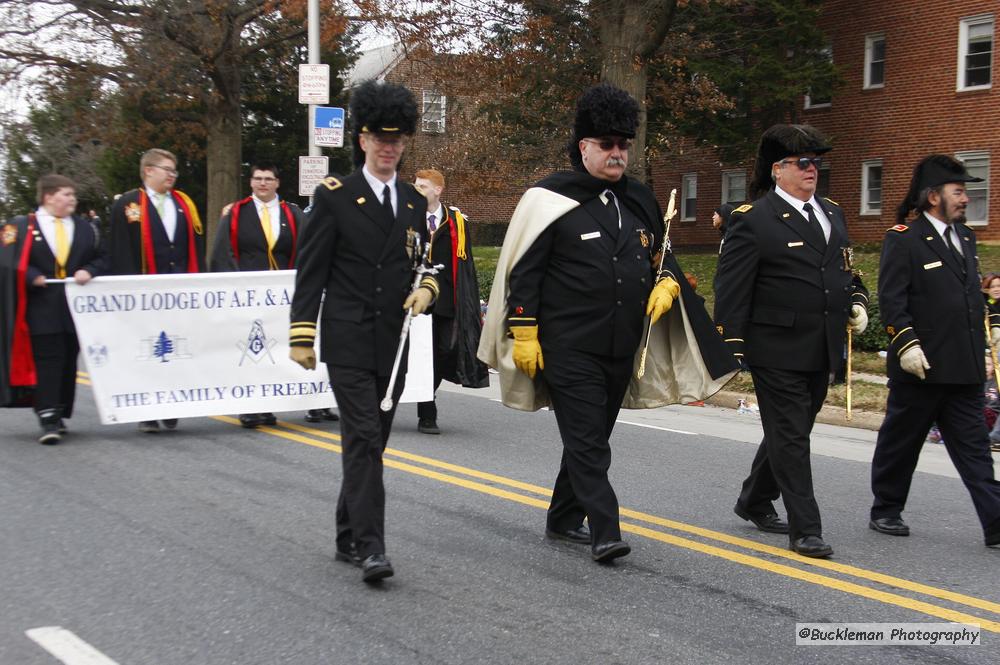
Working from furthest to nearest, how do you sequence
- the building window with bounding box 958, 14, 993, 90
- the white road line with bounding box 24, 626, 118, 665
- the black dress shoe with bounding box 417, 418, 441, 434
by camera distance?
the building window with bounding box 958, 14, 993, 90 < the black dress shoe with bounding box 417, 418, 441, 434 < the white road line with bounding box 24, 626, 118, 665

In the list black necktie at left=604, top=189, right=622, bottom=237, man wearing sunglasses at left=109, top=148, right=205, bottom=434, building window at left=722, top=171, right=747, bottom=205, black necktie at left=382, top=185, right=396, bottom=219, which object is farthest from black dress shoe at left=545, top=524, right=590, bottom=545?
building window at left=722, top=171, right=747, bottom=205

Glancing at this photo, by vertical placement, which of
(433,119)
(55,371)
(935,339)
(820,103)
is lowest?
(55,371)

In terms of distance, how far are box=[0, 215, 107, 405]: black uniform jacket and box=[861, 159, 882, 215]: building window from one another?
2554 centimetres

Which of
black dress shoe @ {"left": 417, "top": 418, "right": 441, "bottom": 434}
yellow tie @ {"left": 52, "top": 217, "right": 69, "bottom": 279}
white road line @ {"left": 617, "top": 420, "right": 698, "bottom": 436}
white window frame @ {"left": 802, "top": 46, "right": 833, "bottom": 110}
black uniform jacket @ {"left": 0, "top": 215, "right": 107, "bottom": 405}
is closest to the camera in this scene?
black uniform jacket @ {"left": 0, "top": 215, "right": 107, "bottom": 405}

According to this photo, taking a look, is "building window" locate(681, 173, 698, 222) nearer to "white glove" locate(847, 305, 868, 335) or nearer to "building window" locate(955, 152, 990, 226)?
"building window" locate(955, 152, 990, 226)

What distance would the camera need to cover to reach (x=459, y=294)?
30.8ft

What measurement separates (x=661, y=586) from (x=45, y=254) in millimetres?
6016

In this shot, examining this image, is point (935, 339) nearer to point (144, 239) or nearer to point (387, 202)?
point (387, 202)

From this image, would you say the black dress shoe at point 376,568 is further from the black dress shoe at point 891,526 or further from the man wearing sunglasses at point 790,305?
the black dress shoe at point 891,526

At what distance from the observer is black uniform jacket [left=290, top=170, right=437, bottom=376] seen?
518 cm

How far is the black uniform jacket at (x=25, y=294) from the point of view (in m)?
8.76

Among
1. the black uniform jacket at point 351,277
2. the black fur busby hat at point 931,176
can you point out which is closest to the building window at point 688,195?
the black fur busby hat at point 931,176

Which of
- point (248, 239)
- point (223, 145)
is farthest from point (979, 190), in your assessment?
point (248, 239)

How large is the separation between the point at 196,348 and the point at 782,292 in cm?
537
